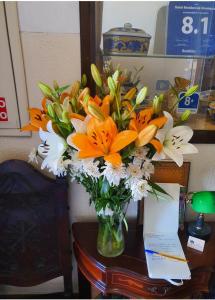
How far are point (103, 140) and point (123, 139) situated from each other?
0.16 feet

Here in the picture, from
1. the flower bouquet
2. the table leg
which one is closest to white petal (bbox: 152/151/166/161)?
the flower bouquet

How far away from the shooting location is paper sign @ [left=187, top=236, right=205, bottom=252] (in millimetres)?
1015

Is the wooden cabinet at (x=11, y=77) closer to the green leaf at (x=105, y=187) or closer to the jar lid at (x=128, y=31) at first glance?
the jar lid at (x=128, y=31)

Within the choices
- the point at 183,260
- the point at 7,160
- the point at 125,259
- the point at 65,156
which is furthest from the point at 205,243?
the point at 7,160

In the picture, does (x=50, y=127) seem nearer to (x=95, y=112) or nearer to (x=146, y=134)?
(x=95, y=112)

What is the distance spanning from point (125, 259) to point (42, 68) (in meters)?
0.80

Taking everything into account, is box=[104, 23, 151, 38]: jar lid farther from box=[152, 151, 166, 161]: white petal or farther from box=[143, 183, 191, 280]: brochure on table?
box=[143, 183, 191, 280]: brochure on table

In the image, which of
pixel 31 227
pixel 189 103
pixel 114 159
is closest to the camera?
pixel 114 159

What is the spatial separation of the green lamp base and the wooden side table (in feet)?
0.10

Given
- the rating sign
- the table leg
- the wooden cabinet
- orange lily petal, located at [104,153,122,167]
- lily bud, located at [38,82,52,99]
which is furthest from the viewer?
the table leg

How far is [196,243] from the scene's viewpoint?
3.35 ft

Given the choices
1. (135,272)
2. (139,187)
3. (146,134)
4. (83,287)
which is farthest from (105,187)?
(83,287)

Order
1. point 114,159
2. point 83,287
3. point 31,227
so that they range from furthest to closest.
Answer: point 83,287
point 31,227
point 114,159

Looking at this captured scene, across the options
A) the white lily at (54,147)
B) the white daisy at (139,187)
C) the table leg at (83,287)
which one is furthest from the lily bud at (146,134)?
the table leg at (83,287)
